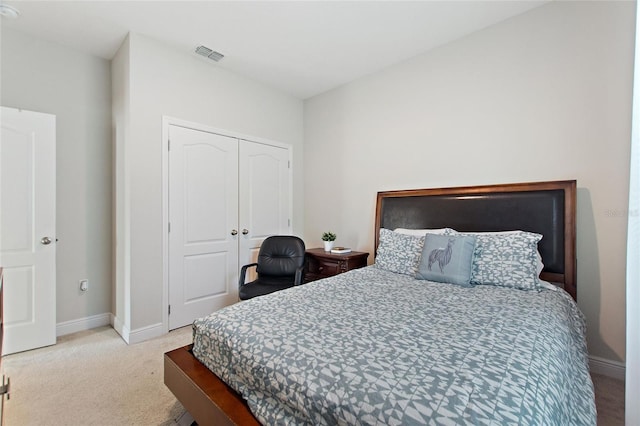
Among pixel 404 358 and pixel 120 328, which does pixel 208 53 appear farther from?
pixel 404 358

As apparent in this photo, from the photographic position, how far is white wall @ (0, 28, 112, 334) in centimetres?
271

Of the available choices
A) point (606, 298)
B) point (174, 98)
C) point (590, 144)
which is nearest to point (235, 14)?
point (174, 98)

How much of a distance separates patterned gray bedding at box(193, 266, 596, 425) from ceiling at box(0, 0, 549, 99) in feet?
7.45

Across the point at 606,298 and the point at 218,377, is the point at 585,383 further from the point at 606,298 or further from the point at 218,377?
the point at 218,377

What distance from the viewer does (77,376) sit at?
2.13 metres

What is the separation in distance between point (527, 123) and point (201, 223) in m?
3.22

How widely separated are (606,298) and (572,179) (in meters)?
0.88

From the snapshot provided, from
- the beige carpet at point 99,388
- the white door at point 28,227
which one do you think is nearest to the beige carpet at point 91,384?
the beige carpet at point 99,388

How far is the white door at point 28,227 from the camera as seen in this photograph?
246 cm

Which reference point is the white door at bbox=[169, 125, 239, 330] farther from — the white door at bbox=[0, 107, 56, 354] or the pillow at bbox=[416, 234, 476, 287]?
the pillow at bbox=[416, 234, 476, 287]

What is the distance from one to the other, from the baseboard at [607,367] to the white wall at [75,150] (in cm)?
436

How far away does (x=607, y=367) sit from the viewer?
6.84 ft

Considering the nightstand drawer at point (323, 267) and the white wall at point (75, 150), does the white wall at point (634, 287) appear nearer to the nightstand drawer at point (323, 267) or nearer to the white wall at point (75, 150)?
the nightstand drawer at point (323, 267)

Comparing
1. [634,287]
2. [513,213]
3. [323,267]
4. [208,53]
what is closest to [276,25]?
[208,53]
